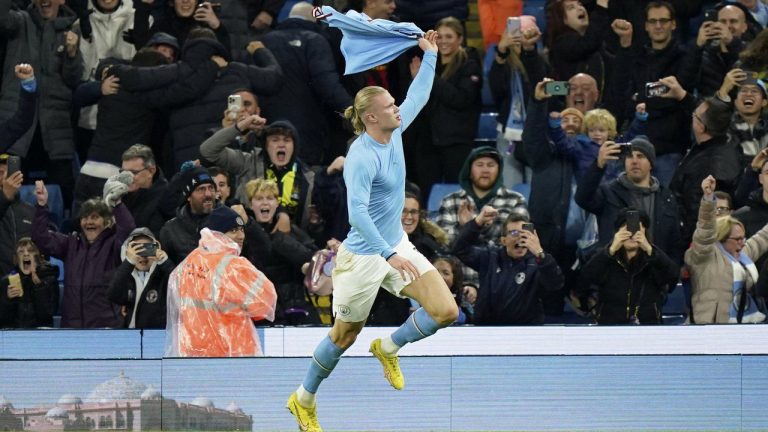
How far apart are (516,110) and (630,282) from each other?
269cm

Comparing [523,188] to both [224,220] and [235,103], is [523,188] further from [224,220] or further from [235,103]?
[224,220]

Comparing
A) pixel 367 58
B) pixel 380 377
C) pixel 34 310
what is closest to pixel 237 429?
pixel 380 377

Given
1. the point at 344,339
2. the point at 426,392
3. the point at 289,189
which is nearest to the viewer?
the point at 344,339

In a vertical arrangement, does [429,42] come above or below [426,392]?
above

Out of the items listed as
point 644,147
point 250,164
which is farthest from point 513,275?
point 250,164

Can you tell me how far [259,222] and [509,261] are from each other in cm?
210

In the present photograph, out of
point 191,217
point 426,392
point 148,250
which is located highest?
point 191,217

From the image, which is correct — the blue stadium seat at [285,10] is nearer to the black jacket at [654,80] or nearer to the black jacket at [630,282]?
the black jacket at [654,80]

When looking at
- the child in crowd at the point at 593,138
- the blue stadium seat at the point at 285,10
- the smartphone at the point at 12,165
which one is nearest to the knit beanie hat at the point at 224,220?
the smartphone at the point at 12,165

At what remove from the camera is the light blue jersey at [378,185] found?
9.72 metres

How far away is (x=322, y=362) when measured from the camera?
33.6 ft

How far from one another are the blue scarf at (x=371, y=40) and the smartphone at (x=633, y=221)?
11.2 ft

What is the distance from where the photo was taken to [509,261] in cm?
1327

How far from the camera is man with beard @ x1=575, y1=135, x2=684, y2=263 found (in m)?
13.7
